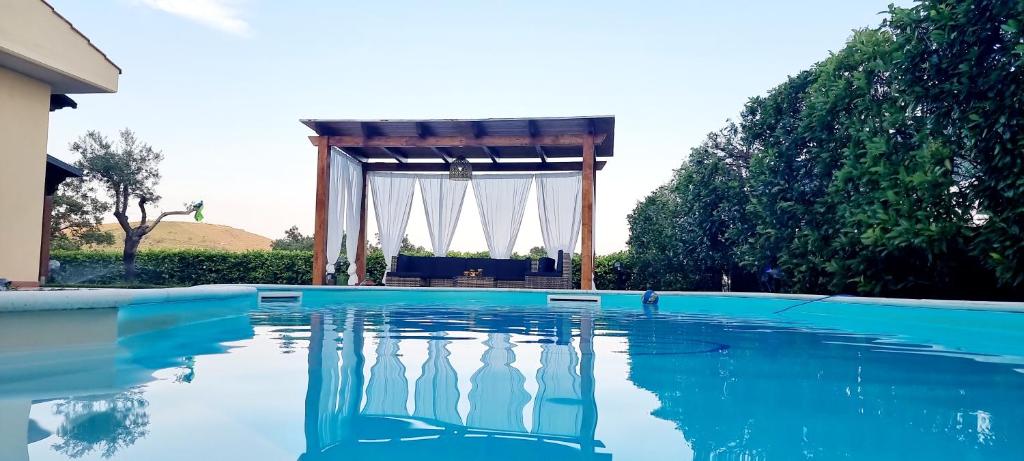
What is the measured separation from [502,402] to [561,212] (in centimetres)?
1173

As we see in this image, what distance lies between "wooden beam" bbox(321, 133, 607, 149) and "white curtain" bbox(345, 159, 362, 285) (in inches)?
52.1

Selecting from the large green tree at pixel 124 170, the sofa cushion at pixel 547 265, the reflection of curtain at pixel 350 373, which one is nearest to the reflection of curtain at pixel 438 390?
the reflection of curtain at pixel 350 373

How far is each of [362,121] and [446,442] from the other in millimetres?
10836

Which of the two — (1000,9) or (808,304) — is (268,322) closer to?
(808,304)

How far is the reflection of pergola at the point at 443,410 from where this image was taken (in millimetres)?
1896

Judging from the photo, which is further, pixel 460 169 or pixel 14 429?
Result: pixel 460 169

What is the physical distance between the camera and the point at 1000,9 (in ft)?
21.4

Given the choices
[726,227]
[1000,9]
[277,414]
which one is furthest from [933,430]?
[726,227]

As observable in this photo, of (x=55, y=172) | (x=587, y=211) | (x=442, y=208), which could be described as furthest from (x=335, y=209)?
(x=587, y=211)

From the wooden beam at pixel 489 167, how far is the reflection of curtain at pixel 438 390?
10.5 meters

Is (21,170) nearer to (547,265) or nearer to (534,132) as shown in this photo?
(534,132)

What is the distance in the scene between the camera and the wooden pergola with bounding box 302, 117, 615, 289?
1199cm

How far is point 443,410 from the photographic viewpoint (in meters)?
2.40

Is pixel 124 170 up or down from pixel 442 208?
up
